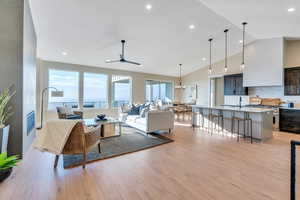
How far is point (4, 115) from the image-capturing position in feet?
9.21

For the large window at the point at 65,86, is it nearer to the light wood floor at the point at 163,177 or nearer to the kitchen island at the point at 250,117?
the light wood floor at the point at 163,177

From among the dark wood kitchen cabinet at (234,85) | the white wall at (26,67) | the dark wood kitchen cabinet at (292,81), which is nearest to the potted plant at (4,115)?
the white wall at (26,67)

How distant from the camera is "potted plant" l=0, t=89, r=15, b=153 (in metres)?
2.38

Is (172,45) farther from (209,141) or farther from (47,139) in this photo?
(47,139)

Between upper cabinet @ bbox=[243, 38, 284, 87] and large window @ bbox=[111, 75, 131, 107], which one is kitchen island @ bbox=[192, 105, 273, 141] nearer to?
upper cabinet @ bbox=[243, 38, 284, 87]

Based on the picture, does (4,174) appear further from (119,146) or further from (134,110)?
(134,110)

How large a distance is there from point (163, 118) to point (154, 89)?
5432 millimetres

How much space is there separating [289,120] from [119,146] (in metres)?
5.97

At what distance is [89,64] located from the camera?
7.34 meters

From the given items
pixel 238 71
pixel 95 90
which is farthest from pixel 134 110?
pixel 238 71

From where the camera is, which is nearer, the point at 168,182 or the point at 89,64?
the point at 168,182

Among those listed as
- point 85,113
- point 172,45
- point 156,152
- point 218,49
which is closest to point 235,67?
point 218,49

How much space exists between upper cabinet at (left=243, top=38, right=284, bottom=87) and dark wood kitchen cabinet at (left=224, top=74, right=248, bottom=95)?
1.37ft

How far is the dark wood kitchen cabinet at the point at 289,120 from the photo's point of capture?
211 inches
